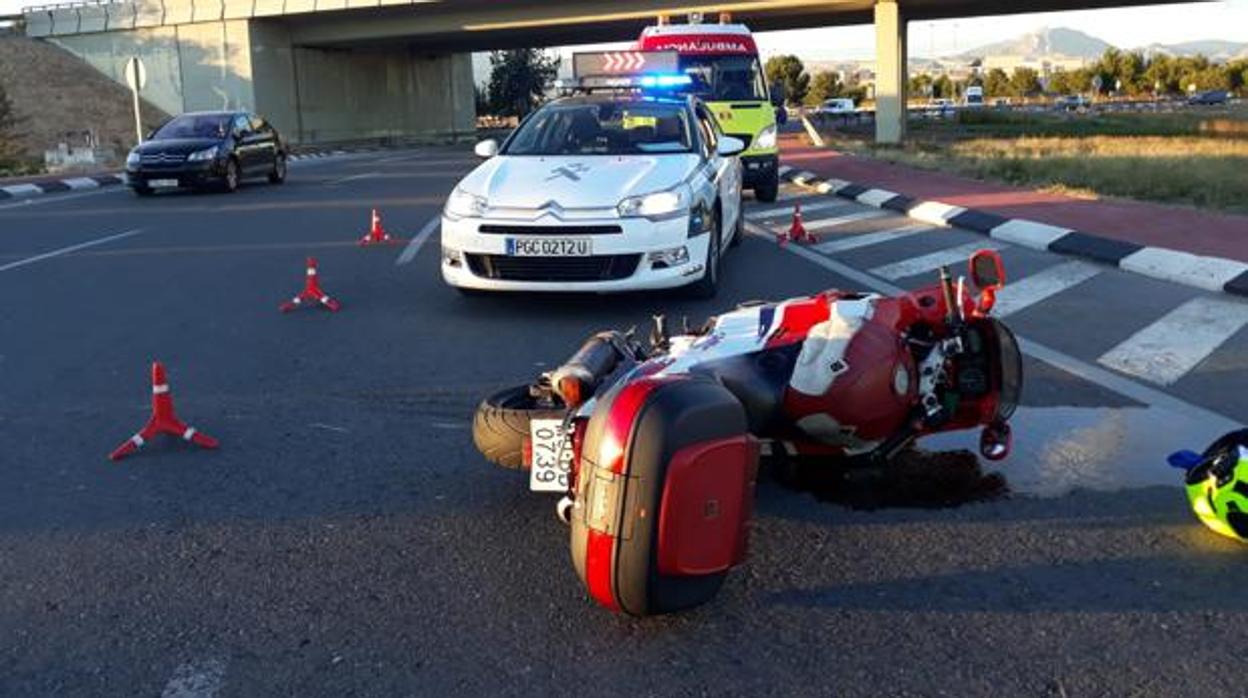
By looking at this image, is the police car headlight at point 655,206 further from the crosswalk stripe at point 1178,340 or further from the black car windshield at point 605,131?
the crosswalk stripe at point 1178,340

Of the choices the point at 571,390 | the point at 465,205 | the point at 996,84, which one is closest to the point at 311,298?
the point at 465,205

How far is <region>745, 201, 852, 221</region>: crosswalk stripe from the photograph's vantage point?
1595cm

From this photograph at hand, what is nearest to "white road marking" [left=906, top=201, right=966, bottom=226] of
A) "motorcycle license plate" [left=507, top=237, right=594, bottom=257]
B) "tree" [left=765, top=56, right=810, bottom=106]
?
"motorcycle license plate" [left=507, top=237, right=594, bottom=257]

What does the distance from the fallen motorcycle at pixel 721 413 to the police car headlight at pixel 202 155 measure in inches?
677

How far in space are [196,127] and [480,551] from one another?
19934 millimetres

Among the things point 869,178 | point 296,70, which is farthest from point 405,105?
point 869,178

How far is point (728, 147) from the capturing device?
33.6 ft

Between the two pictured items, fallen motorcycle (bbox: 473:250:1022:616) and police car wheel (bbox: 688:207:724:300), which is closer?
fallen motorcycle (bbox: 473:250:1022:616)

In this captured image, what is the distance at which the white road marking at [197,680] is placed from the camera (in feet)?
10.3

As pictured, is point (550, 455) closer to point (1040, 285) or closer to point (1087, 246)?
point (1040, 285)

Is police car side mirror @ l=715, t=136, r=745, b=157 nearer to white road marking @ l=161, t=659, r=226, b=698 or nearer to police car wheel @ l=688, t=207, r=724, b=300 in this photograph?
police car wheel @ l=688, t=207, r=724, b=300

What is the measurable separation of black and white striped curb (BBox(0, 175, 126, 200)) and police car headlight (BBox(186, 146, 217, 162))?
3.68 meters

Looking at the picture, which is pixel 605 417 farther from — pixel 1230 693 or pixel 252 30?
pixel 252 30

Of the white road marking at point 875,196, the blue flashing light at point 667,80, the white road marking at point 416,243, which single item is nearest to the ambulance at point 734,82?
the blue flashing light at point 667,80
